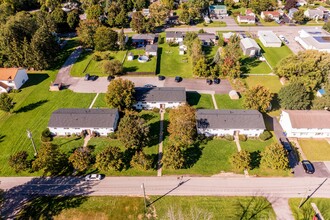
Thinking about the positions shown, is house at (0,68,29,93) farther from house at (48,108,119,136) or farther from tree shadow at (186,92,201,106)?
tree shadow at (186,92,201,106)

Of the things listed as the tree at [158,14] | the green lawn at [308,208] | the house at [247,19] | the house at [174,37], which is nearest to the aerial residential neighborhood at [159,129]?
the green lawn at [308,208]

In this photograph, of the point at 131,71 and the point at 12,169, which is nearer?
the point at 12,169

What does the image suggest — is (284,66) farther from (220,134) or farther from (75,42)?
(75,42)

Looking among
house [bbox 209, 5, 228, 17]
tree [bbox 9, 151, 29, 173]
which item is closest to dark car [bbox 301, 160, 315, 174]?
tree [bbox 9, 151, 29, 173]

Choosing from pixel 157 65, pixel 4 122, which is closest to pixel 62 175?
pixel 4 122

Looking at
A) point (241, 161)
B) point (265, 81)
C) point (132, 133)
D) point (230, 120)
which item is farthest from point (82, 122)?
point (265, 81)
